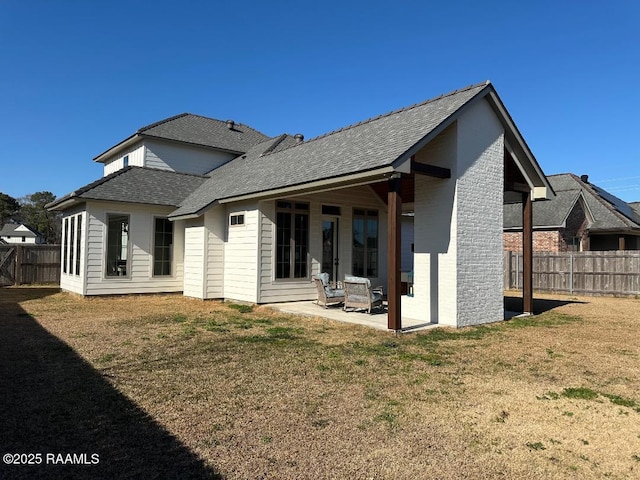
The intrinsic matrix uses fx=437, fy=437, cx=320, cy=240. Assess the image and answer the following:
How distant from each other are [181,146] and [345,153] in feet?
38.2

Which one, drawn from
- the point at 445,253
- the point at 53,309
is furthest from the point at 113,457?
the point at 53,309

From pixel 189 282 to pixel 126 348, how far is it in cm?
715

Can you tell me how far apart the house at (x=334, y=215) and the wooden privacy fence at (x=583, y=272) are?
7.56 meters

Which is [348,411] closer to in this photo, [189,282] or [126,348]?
[126,348]

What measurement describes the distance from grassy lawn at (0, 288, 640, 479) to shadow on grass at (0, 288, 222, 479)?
0.05ft

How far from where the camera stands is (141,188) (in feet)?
49.2

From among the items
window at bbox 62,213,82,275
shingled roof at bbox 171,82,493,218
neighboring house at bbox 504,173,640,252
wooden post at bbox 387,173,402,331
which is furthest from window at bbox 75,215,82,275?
neighboring house at bbox 504,173,640,252

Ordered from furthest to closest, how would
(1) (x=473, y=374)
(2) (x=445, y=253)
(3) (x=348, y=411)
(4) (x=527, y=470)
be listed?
1. (2) (x=445, y=253)
2. (1) (x=473, y=374)
3. (3) (x=348, y=411)
4. (4) (x=527, y=470)

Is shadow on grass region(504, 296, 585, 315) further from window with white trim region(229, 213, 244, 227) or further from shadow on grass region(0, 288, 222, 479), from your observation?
shadow on grass region(0, 288, 222, 479)

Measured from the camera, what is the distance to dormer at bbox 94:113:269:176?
749 inches

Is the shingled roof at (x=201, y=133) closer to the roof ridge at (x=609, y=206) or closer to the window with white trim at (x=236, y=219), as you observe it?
the window with white trim at (x=236, y=219)

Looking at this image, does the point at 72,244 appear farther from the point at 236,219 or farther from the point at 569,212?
the point at 569,212

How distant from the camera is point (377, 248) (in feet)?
47.8

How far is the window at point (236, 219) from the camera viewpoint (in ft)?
41.9
